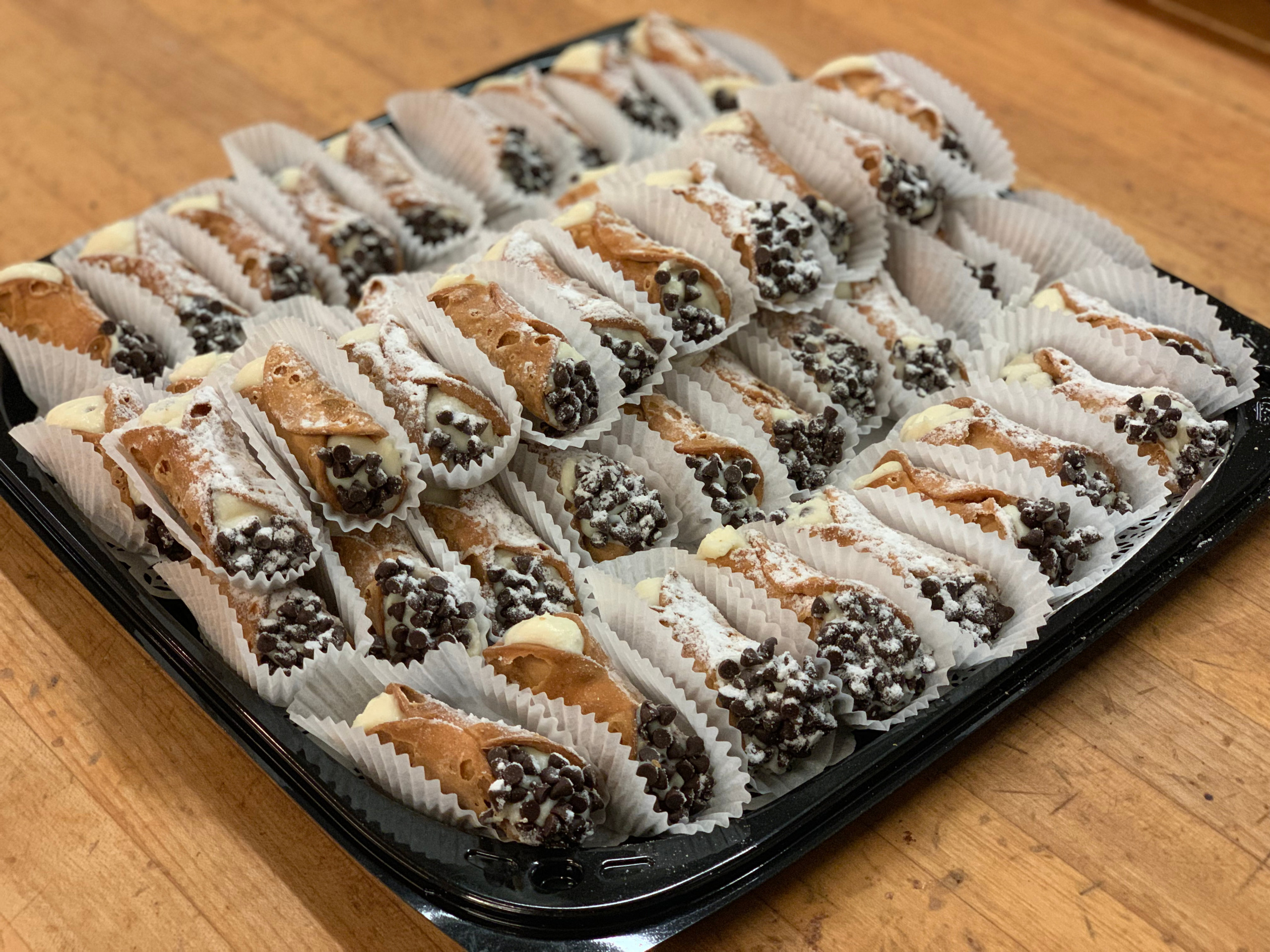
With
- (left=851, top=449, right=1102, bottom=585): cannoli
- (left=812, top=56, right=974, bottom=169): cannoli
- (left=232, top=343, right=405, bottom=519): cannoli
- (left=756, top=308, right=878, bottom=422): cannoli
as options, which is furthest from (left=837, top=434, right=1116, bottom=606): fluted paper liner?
(left=812, top=56, right=974, bottom=169): cannoli

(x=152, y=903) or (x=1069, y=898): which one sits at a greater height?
(x=1069, y=898)

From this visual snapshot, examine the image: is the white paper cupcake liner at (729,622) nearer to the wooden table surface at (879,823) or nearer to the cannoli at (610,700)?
the cannoli at (610,700)

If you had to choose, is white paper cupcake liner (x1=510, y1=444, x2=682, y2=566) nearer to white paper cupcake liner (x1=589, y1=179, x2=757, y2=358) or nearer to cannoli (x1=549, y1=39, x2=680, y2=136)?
white paper cupcake liner (x1=589, y1=179, x2=757, y2=358)

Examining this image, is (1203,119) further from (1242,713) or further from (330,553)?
(330,553)

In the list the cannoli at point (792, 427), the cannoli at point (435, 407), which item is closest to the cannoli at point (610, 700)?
the cannoli at point (435, 407)

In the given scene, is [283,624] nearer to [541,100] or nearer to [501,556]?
[501,556]

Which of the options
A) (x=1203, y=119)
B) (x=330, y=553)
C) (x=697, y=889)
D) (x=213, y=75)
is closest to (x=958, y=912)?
(x=697, y=889)

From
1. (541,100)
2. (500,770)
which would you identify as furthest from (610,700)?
(541,100)

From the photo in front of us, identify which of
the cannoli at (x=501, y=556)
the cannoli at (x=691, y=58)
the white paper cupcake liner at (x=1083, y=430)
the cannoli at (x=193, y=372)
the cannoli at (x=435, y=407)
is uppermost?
the cannoli at (x=691, y=58)
